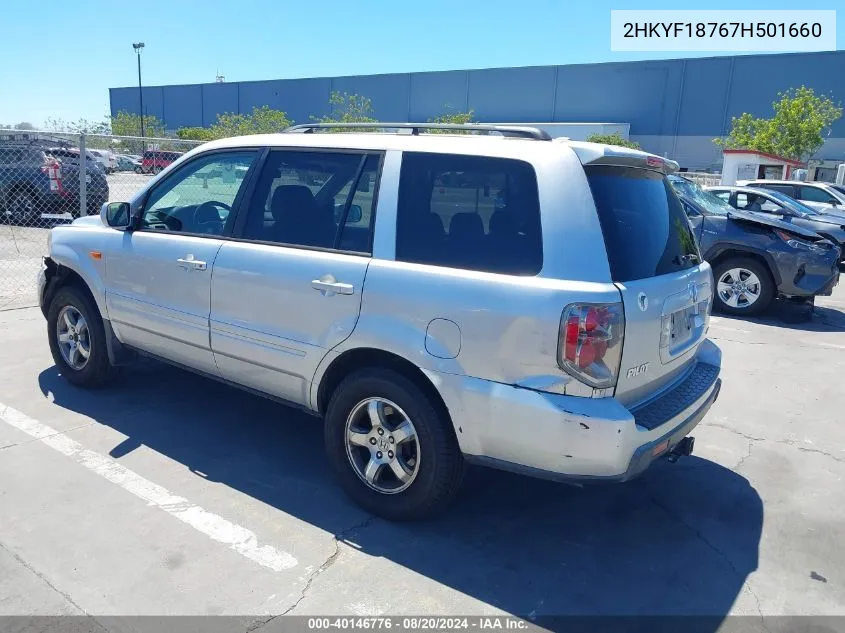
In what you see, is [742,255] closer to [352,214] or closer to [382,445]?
[352,214]

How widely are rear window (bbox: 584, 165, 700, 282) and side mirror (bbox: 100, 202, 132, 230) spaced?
317 cm

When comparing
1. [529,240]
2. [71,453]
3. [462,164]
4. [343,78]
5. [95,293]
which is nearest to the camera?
[529,240]

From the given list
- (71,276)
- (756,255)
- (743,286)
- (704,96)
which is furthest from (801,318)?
(704,96)

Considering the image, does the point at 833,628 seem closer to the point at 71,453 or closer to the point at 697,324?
the point at 697,324

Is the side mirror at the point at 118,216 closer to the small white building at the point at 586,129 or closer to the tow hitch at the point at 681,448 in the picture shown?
the tow hitch at the point at 681,448

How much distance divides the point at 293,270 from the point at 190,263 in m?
0.88

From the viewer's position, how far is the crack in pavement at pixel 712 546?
2954 mm

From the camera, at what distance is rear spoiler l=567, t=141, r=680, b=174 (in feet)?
9.91

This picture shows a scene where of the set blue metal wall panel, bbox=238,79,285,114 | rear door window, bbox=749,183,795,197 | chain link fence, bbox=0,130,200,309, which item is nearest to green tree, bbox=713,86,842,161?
rear door window, bbox=749,183,795,197

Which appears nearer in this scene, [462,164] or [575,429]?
[575,429]

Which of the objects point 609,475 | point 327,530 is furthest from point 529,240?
point 327,530

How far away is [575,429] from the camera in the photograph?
2.77 meters

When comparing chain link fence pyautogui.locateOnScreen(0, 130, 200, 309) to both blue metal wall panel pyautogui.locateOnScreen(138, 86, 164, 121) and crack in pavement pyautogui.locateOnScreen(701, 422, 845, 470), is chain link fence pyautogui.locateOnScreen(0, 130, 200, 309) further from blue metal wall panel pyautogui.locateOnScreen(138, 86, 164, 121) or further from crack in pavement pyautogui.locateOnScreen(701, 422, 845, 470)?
blue metal wall panel pyautogui.locateOnScreen(138, 86, 164, 121)

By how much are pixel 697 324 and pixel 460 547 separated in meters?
1.74
